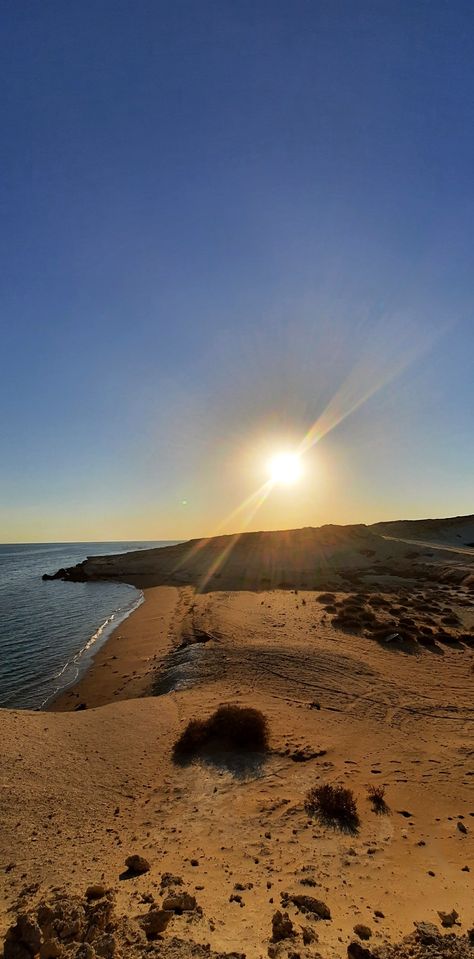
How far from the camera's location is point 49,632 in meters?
32.6

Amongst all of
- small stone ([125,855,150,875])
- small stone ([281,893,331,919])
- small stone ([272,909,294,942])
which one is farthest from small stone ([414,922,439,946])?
small stone ([125,855,150,875])

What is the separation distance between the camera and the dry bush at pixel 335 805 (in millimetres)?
9078

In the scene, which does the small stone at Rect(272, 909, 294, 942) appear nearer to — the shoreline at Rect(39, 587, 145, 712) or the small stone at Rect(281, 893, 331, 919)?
the small stone at Rect(281, 893, 331, 919)

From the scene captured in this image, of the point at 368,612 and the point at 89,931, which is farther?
the point at 368,612

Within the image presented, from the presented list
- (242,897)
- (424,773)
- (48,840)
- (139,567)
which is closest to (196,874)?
(242,897)

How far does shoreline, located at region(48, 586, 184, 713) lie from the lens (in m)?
19.0

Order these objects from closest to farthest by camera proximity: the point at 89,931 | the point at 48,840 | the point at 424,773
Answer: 1. the point at 89,931
2. the point at 48,840
3. the point at 424,773

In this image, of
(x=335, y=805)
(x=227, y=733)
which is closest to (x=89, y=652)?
(x=227, y=733)

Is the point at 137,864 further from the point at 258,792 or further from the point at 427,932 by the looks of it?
the point at 427,932

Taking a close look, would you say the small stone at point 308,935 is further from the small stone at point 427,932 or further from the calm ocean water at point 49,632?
the calm ocean water at point 49,632

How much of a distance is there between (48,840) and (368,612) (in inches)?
1016

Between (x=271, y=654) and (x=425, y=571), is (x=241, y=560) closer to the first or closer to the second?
(x=425, y=571)

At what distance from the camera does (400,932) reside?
579 cm

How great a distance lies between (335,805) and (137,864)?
14.3 feet
